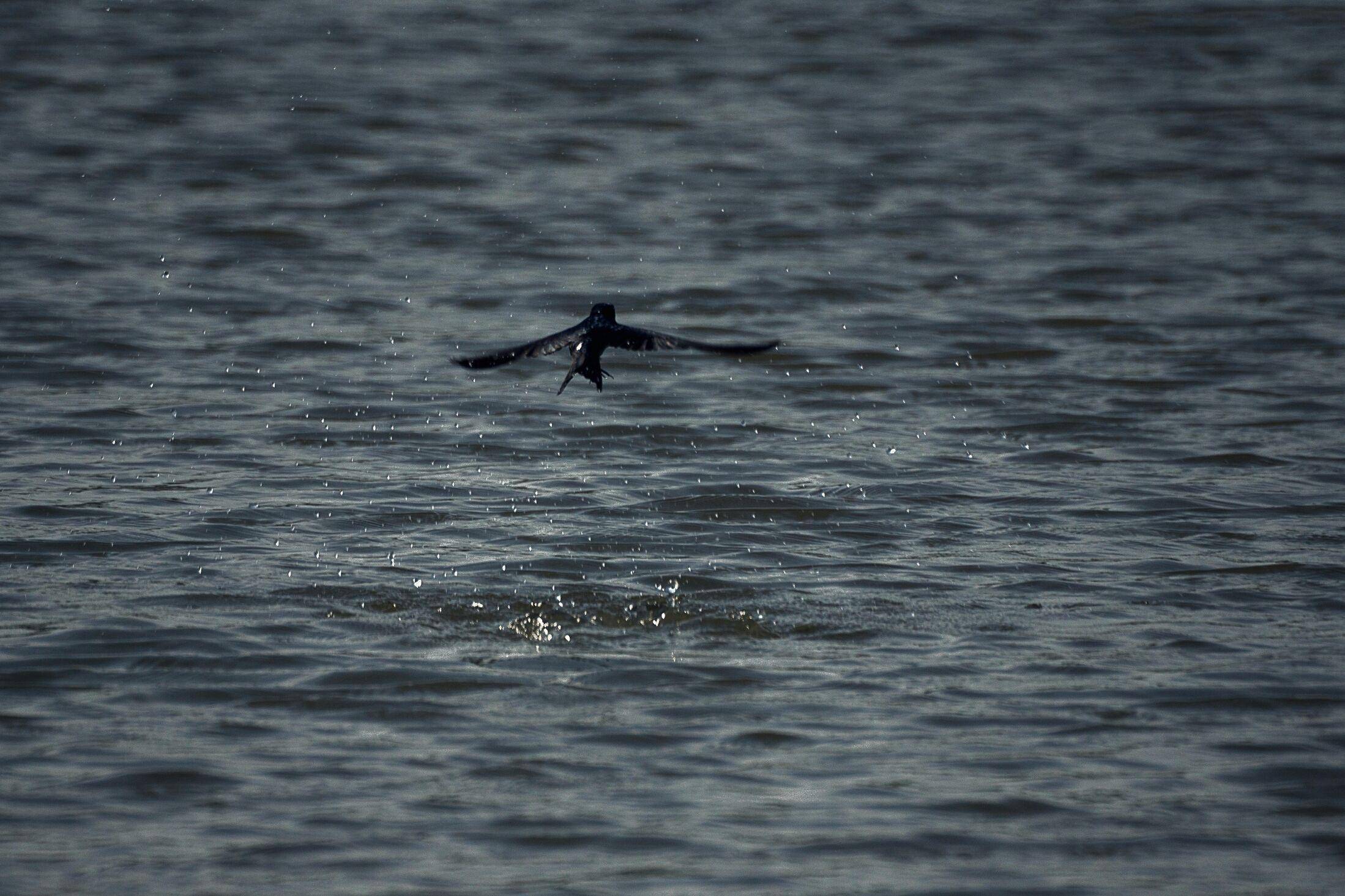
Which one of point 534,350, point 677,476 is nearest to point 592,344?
point 534,350

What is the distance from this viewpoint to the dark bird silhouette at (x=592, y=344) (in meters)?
6.05

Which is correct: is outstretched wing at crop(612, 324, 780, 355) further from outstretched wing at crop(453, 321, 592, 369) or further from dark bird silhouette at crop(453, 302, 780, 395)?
outstretched wing at crop(453, 321, 592, 369)

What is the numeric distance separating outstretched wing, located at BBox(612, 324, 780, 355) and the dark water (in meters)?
1.23

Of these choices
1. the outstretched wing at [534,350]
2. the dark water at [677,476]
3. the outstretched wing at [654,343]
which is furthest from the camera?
the outstretched wing at [534,350]

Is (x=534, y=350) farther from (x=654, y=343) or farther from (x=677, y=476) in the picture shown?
(x=677, y=476)

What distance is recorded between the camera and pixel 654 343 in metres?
6.18

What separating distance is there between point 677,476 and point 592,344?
3.15 metres

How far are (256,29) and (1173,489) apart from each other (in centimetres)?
1572

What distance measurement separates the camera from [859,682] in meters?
6.37

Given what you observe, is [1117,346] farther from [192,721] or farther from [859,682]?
[192,721]

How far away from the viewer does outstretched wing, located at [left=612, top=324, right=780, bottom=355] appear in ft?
19.2

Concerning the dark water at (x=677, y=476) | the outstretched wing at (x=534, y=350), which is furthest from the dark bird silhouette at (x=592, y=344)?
the dark water at (x=677, y=476)

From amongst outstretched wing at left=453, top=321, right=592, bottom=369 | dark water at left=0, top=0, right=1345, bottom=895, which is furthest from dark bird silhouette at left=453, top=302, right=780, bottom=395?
dark water at left=0, top=0, right=1345, bottom=895

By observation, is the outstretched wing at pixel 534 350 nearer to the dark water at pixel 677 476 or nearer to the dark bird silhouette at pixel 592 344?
the dark bird silhouette at pixel 592 344
